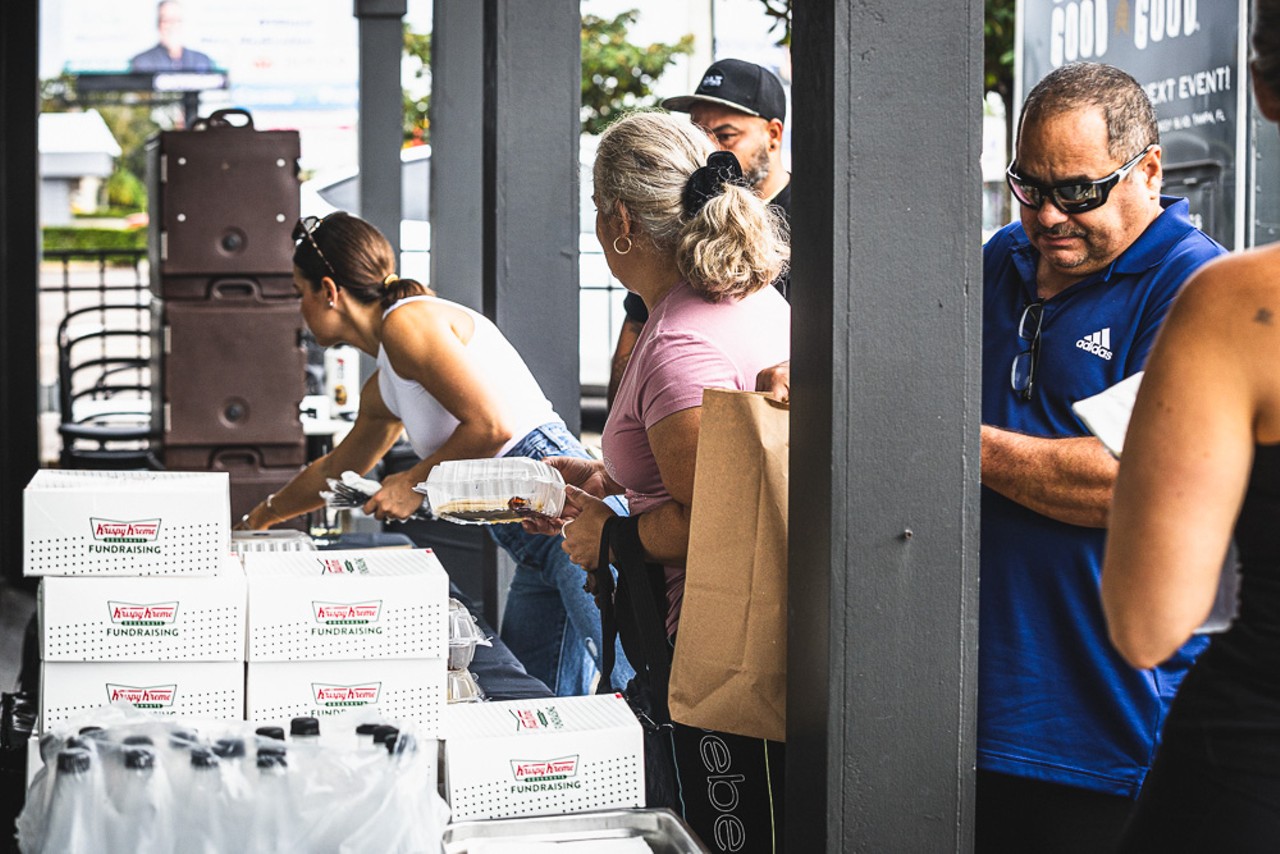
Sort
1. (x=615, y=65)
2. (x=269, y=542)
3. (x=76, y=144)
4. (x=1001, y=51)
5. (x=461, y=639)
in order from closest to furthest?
(x=461, y=639) → (x=269, y=542) → (x=1001, y=51) → (x=76, y=144) → (x=615, y=65)

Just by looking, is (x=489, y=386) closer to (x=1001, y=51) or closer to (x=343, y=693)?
(x=343, y=693)

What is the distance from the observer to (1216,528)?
4.20 ft

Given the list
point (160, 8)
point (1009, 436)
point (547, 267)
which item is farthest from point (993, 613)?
point (160, 8)

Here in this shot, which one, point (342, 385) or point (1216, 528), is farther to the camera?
point (342, 385)

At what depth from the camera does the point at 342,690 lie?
1999 millimetres

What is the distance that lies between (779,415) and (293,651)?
2.41 feet

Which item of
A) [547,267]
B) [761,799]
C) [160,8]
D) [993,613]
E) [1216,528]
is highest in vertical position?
[160,8]

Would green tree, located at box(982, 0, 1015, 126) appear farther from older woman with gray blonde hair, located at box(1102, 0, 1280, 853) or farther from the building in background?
the building in background

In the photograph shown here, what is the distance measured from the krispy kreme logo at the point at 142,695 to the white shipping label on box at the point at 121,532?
0.16 m

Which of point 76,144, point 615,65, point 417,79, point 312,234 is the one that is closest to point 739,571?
point 312,234

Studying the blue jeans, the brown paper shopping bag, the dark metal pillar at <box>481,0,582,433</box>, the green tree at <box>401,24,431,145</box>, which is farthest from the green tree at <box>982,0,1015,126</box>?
the brown paper shopping bag

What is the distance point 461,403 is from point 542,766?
1.69 metres

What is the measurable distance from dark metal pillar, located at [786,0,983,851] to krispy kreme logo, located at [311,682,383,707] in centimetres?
62

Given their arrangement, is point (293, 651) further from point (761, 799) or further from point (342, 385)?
point (342, 385)
